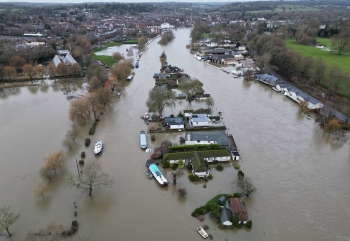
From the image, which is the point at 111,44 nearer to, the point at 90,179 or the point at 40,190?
the point at 40,190

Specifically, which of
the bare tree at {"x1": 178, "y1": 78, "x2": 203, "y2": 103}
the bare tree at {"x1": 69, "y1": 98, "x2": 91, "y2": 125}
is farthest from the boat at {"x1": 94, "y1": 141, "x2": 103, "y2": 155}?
the bare tree at {"x1": 178, "y1": 78, "x2": 203, "y2": 103}

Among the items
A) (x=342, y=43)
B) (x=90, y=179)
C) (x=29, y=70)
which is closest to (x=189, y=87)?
(x=90, y=179)

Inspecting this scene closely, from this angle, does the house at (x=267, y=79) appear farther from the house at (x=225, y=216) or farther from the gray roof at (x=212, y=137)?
the house at (x=225, y=216)

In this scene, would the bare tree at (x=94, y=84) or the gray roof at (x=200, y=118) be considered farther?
the bare tree at (x=94, y=84)

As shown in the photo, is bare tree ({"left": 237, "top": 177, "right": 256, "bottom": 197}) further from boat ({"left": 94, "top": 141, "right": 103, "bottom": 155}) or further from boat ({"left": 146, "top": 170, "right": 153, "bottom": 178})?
boat ({"left": 94, "top": 141, "right": 103, "bottom": 155})

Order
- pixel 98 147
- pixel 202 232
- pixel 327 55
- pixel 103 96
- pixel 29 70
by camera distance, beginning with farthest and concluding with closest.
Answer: pixel 327 55 < pixel 29 70 < pixel 103 96 < pixel 98 147 < pixel 202 232

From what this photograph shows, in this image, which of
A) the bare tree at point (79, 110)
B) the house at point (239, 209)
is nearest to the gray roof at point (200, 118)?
the house at point (239, 209)
